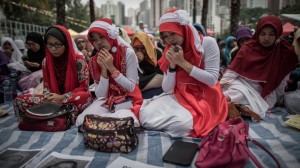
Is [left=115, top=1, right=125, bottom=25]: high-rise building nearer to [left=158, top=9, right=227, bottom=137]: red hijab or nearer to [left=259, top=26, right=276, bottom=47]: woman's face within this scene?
[left=259, top=26, right=276, bottom=47]: woman's face

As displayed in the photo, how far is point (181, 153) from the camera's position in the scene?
213 cm

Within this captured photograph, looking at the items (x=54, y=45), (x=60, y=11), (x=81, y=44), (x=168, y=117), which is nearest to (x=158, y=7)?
(x=60, y=11)

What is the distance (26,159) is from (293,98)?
120 inches

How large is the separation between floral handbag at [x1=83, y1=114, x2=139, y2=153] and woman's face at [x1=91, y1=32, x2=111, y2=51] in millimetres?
911

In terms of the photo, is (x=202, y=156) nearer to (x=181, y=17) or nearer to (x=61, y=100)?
(x=181, y=17)

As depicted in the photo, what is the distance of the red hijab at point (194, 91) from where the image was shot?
2.45 meters

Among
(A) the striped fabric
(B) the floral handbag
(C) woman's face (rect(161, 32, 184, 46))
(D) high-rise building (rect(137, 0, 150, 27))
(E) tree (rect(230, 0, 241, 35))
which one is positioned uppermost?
(D) high-rise building (rect(137, 0, 150, 27))

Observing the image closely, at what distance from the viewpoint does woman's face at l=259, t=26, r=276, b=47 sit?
308 centimetres

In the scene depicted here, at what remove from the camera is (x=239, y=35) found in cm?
456

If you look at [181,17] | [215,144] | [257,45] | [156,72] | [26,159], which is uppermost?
[181,17]

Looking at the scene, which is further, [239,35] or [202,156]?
[239,35]

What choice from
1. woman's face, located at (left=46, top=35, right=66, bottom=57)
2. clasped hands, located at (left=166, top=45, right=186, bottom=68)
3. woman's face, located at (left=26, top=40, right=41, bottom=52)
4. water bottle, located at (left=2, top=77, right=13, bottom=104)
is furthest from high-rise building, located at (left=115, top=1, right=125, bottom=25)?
clasped hands, located at (left=166, top=45, right=186, bottom=68)

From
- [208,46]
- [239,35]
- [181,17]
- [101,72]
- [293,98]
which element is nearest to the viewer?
[181,17]

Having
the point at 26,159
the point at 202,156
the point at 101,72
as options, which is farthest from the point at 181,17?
the point at 26,159
